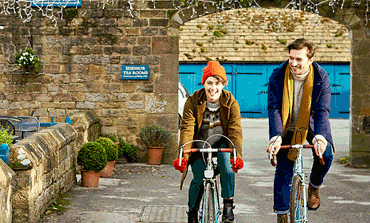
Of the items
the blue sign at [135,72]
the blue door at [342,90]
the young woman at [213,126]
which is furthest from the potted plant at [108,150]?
the blue door at [342,90]

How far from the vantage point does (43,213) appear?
18.8 ft

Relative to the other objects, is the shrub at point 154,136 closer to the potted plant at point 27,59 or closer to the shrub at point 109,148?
the shrub at point 109,148

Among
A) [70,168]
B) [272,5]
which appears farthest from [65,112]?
[272,5]

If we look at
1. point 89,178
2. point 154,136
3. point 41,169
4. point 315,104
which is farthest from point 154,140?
point 315,104

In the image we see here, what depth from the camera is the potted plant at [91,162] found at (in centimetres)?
736

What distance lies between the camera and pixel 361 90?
9.95 m

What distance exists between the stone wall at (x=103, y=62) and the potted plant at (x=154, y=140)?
0.56 feet

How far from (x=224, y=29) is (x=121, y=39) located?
33.4ft

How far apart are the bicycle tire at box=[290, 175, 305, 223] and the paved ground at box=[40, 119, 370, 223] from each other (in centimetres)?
159

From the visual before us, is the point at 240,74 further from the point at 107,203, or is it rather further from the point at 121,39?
the point at 107,203

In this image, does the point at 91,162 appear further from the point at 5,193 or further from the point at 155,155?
the point at 5,193

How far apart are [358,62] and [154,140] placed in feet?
13.9

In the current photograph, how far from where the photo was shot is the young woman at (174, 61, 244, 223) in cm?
427

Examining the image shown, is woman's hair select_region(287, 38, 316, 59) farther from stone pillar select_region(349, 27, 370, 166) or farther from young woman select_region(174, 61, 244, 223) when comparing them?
stone pillar select_region(349, 27, 370, 166)
